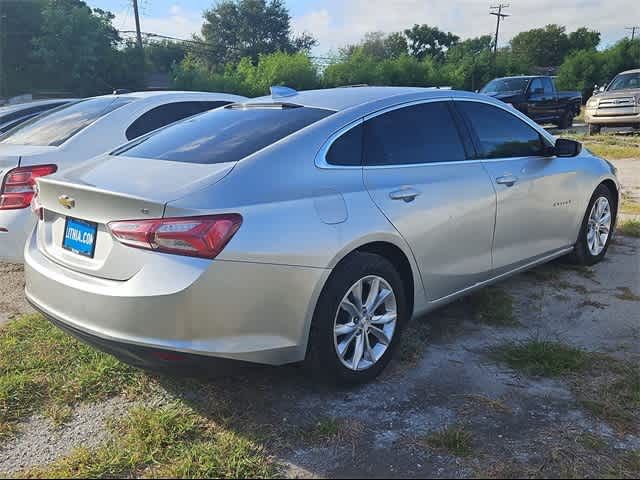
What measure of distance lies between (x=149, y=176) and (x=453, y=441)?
6.24 feet

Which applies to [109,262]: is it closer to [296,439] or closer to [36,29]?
[296,439]

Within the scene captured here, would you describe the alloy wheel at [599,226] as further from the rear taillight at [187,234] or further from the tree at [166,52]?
the tree at [166,52]

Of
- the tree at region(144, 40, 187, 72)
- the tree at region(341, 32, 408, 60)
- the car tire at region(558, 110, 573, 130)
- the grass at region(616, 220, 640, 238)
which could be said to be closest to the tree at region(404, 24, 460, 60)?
the tree at region(341, 32, 408, 60)

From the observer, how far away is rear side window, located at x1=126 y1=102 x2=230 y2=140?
5336 millimetres

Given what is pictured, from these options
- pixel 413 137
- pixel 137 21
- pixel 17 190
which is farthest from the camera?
pixel 137 21

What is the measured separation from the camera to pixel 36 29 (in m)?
27.1

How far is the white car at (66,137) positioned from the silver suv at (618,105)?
13417 millimetres

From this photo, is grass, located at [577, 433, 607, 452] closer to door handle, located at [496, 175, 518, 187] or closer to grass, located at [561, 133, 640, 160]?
door handle, located at [496, 175, 518, 187]

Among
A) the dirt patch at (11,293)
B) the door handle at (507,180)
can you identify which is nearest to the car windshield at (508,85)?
the door handle at (507,180)

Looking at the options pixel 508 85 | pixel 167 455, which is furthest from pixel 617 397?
pixel 508 85

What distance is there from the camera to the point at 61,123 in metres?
5.27

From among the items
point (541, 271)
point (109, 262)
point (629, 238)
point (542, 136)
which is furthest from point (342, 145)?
point (629, 238)

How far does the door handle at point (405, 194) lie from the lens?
322 cm

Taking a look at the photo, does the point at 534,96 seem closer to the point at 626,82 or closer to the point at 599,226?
the point at 626,82
